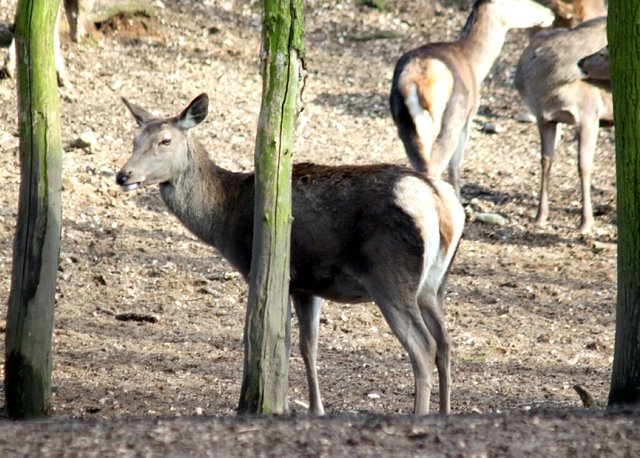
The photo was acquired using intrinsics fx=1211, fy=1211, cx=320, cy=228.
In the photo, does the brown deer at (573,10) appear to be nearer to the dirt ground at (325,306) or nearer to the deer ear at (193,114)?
the dirt ground at (325,306)

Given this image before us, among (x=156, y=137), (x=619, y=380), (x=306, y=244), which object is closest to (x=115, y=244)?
(x=156, y=137)

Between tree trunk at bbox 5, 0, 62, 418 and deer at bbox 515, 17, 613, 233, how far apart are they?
662 cm

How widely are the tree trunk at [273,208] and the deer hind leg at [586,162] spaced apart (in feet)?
21.1

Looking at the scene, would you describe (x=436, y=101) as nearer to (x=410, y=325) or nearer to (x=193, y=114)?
(x=193, y=114)

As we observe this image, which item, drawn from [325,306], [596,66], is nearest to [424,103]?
[596,66]

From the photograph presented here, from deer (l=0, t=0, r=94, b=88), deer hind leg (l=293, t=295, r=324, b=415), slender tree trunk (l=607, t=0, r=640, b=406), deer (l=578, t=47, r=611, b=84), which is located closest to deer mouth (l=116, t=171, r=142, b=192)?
deer hind leg (l=293, t=295, r=324, b=415)

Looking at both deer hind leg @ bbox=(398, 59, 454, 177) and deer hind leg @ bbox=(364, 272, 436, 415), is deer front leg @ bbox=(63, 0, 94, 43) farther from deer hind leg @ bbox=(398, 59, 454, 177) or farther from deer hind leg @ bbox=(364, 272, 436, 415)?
deer hind leg @ bbox=(364, 272, 436, 415)

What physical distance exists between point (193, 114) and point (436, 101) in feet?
14.2

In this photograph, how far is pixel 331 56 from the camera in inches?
656

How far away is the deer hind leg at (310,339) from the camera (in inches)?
276

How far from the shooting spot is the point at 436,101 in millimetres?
11484

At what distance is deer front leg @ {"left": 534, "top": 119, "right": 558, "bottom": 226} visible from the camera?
39.1 ft

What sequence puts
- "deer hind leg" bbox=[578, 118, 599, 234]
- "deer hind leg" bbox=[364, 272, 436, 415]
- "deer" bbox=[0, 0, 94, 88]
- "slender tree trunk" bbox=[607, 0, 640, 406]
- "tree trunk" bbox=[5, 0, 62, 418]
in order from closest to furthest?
"slender tree trunk" bbox=[607, 0, 640, 406], "tree trunk" bbox=[5, 0, 62, 418], "deer hind leg" bbox=[364, 272, 436, 415], "deer hind leg" bbox=[578, 118, 599, 234], "deer" bbox=[0, 0, 94, 88]

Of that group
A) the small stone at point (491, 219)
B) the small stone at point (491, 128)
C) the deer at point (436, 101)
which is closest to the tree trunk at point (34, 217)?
the deer at point (436, 101)
